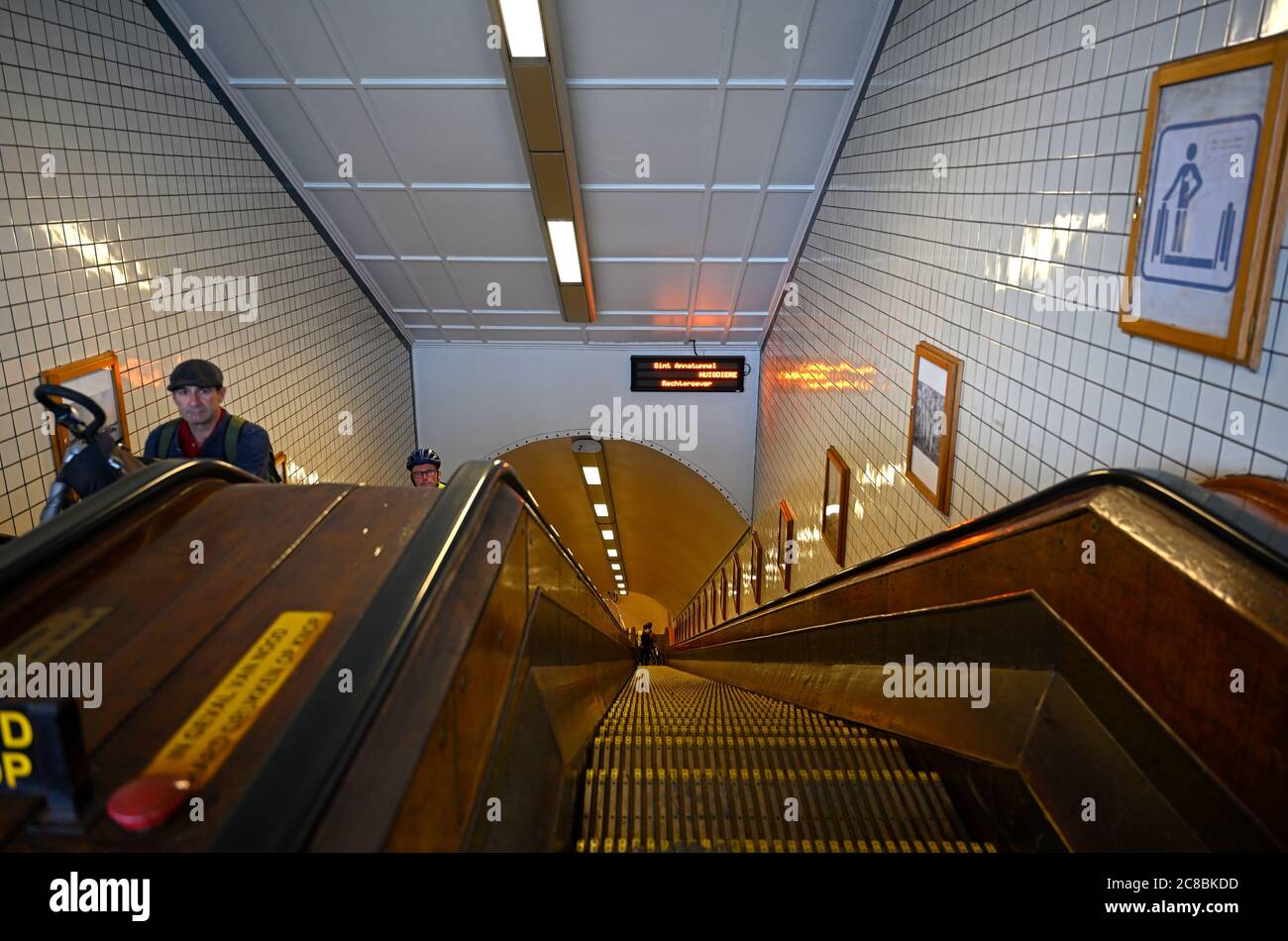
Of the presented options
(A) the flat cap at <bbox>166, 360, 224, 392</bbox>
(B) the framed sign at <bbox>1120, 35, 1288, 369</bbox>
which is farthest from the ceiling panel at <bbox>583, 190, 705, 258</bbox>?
(B) the framed sign at <bbox>1120, 35, 1288, 369</bbox>

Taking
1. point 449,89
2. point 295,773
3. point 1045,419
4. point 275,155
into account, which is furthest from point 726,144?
point 295,773

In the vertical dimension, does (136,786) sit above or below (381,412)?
above

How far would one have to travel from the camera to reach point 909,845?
1947mm

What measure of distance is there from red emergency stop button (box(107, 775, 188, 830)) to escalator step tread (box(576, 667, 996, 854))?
1032mm

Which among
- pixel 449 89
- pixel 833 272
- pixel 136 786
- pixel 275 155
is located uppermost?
pixel 449 89

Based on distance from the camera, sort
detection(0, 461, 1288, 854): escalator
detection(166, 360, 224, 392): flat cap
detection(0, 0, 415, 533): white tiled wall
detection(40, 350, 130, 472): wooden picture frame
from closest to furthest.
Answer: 1. detection(0, 461, 1288, 854): escalator
2. detection(166, 360, 224, 392): flat cap
3. detection(0, 0, 415, 533): white tiled wall
4. detection(40, 350, 130, 472): wooden picture frame

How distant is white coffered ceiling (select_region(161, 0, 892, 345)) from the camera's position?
586 cm

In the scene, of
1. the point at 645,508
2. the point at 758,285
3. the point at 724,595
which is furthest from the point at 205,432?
the point at 645,508

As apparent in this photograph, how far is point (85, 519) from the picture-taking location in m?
1.87

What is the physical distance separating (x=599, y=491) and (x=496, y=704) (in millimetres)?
12198

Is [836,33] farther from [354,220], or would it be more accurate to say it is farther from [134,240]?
[134,240]

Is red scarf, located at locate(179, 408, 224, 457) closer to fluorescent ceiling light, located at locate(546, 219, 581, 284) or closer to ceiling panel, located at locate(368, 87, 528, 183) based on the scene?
ceiling panel, located at locate(368, 87, 528, 183)

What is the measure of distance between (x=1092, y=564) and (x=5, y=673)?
2213 millimetres
